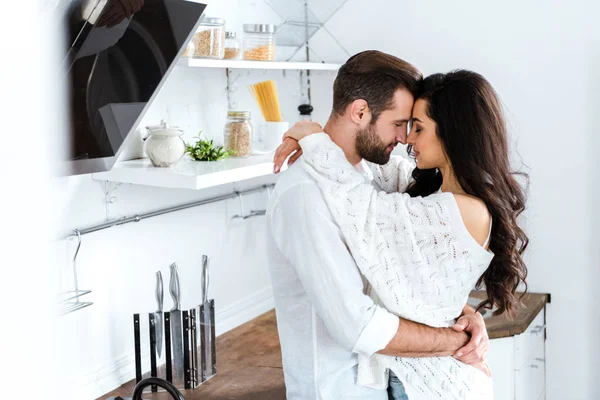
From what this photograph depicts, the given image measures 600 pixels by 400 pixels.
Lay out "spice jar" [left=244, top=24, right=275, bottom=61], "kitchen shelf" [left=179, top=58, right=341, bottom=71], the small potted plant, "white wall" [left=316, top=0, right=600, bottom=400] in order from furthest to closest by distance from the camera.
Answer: "white wall" [left=316, top=0, right=600, bottom=400], "spice jar" [left=244, top=24, right=275, bottom=61], the small potted plant, "kitchen shelf" [left=179, top=58, right=341, bottom=71]

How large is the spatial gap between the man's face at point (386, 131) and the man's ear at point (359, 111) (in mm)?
14

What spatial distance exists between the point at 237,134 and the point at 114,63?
861mm

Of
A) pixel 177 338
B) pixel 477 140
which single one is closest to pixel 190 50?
pixel 177 338

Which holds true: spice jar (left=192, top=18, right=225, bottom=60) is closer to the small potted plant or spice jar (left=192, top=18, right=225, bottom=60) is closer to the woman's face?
the small potted plant

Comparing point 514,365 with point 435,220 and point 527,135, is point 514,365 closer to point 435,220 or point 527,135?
point 527,135

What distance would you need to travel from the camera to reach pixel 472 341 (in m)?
1.39

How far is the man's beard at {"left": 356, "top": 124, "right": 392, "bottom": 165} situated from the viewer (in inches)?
56.0

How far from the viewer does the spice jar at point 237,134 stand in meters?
2.13

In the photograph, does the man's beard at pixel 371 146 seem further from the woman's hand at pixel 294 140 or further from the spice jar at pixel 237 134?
the spice jar at pixel 237 134

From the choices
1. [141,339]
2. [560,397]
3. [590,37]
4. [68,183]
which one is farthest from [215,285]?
[590,37]

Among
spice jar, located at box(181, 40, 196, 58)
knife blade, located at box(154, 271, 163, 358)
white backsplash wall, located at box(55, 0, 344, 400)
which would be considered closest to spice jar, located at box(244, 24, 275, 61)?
white backsplash wall, located at box(55, 0, 344, 400)

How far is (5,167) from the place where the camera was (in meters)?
0.17

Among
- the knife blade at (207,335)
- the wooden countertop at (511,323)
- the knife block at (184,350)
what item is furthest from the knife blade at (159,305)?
the wooden countertop at (511,323)

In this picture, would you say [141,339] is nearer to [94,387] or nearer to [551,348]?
[94,387]
